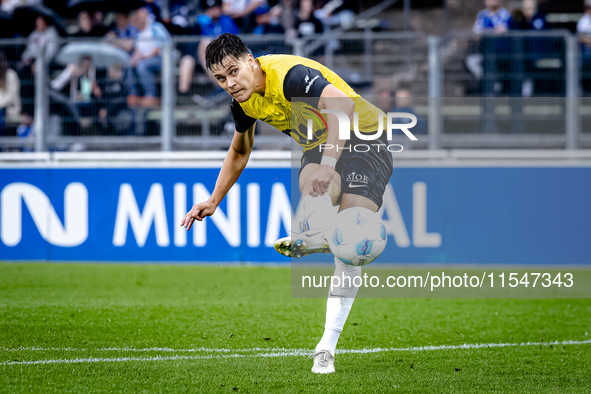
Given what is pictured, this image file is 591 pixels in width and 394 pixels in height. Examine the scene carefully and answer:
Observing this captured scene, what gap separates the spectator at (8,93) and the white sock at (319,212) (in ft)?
19.8

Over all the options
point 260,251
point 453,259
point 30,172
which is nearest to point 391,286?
point 453,259

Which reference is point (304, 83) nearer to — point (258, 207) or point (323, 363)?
point (323, 363)

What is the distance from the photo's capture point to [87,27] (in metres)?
10.4

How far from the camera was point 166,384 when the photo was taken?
12.0 feet

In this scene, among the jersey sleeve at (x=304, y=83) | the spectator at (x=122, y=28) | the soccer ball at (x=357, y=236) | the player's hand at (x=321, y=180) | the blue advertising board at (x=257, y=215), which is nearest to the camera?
the player's hand at (x=321, y=180)

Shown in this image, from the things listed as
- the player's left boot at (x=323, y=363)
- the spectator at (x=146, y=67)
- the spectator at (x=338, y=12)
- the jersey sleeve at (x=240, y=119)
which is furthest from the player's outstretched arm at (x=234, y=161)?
the spectator at (x=338, y=12)

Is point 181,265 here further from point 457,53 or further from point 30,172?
point 457,53

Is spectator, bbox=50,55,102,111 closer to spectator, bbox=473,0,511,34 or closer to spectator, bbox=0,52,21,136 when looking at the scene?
spectator, bbox=0,52,21,136

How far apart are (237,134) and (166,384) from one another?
153cm

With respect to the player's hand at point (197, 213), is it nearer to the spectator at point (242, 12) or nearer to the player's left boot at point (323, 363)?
the player's left boot at point (323, 363)

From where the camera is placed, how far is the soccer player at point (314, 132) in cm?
380

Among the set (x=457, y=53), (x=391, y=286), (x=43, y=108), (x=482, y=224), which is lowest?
(x=391, y=286)

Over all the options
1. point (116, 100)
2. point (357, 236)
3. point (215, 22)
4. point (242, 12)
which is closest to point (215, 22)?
point (215, 22)

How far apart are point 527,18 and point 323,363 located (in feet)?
23.5
